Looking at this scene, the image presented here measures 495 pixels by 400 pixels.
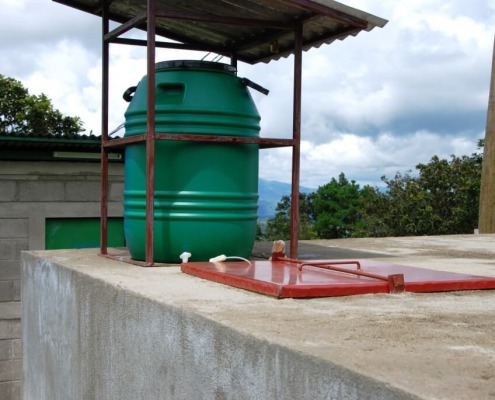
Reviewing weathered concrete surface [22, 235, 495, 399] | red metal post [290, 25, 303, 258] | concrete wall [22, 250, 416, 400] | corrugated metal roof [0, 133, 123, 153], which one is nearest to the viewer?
weathered concrete surface [22, 235, 495, 399]

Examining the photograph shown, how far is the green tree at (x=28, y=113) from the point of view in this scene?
22.4 meters

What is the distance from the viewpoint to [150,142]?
164 inches

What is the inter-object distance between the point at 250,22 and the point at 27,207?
5.05 metres

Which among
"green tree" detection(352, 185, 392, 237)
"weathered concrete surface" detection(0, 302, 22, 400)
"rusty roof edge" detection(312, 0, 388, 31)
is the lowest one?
"weathered concrete surface" detection(0, 302, 22, 400)

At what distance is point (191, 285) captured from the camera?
11.1 ft

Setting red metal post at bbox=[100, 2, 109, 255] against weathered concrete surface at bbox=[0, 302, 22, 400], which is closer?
red metal post at bbox=[100, 2, 109, 255]

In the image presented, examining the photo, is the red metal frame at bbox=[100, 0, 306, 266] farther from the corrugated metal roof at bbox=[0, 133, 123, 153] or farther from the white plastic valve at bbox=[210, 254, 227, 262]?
the corrugated metal roof at bbox=[0, 133, 123, 153]

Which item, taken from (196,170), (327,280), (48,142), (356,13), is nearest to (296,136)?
(196,170)

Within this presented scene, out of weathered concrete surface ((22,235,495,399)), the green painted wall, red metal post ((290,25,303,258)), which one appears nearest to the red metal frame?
red metal post ((290,25,303,258))

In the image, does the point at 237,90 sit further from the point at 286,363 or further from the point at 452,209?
the point at 452,209

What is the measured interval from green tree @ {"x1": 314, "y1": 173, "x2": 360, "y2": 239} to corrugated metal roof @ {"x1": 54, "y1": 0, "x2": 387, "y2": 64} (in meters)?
35.0

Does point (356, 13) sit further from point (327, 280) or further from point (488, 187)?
point (488, 187)

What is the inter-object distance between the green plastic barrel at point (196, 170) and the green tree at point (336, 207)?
Answer: 35.9 m

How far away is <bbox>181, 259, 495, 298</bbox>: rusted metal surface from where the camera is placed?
9.81ft
